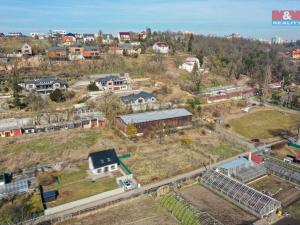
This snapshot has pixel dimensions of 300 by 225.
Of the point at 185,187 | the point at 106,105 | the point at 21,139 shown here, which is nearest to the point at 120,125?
the point at 106,105

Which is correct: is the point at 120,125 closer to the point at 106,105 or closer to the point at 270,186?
the point at 106,105

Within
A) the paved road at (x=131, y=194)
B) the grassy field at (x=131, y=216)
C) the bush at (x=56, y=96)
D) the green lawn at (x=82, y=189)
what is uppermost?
the bush at (x=56, y=96)

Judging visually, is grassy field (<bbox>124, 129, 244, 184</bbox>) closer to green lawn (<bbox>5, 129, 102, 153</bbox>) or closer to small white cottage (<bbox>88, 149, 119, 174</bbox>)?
small white cottage (<bbox>88, 149, 119, 174</bbox>)

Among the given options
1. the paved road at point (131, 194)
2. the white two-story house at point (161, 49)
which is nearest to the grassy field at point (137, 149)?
the paved road at point (131, 194)

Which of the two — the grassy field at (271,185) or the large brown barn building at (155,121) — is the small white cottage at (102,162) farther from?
the grassy field at (271,185)

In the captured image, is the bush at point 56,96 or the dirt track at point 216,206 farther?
the bush at point 56,96

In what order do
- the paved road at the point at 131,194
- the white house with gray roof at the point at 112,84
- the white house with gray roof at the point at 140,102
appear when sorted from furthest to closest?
the white house with gray roof at the point at 112,84, the white house with gray roof at the point at 140,102, the paved road at the point at 131,194
